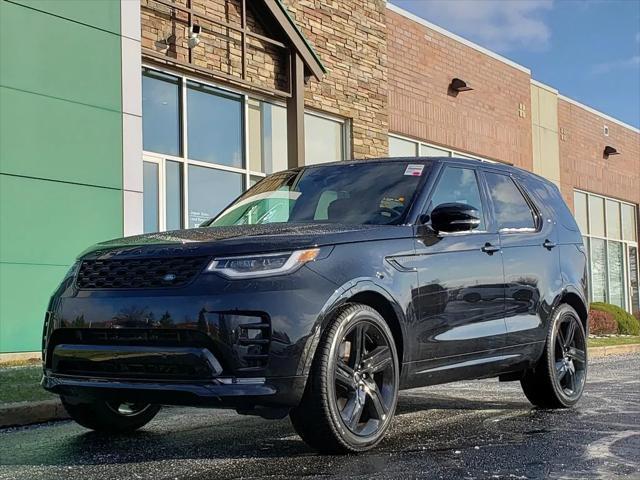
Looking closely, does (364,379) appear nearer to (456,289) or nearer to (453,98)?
(456,289)

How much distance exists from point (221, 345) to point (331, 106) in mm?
12712

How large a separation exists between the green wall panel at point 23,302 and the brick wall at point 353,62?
6639 millimetres

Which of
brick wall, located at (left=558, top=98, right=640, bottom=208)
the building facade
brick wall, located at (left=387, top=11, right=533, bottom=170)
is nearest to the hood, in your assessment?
the building facade

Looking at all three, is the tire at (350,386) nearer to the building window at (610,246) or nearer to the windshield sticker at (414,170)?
the windshield sticker at (414,170)

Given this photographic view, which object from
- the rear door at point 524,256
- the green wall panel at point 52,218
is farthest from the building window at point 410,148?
the rear door at point 524,256

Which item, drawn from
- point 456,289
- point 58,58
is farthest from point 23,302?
point 456,289

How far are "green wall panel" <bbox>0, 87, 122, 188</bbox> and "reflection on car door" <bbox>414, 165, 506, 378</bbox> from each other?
6644mm

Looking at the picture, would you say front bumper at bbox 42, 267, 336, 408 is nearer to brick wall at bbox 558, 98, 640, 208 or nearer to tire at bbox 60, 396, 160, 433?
tire at bbox 60, 396, 160, 433

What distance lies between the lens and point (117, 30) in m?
12.4

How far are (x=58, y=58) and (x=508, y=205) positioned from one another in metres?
7.13

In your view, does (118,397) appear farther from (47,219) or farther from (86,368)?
(47,219)

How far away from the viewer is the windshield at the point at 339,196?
18.9 ft

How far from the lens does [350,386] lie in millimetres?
4980

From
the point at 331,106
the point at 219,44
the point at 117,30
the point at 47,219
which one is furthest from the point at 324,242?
the point at 331,106
